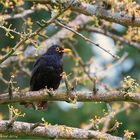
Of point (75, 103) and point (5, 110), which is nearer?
point (75, 103)

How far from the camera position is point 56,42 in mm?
10172

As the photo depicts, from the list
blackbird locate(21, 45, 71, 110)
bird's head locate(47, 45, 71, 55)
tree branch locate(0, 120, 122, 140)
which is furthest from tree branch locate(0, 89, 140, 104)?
bird's head locate(47, 45, 71, 55)

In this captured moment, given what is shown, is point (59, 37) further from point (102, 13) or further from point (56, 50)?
point (102, 13)

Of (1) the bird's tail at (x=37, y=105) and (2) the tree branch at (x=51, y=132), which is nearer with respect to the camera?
(2) the tree branch at (x=51, y=132)

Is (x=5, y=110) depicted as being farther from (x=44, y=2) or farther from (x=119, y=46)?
(x=44, y=2)

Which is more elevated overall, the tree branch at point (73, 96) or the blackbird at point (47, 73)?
the tree branch at point (73, 96)

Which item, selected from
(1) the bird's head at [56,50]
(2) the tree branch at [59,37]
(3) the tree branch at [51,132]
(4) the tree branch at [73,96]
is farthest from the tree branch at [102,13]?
(2) the tree branch at [59,37]

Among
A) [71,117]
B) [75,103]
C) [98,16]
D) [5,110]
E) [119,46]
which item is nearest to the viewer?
[75,103]

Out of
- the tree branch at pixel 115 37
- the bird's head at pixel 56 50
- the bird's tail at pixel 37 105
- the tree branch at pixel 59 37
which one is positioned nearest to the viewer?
the bird's tail at pixel 37 105

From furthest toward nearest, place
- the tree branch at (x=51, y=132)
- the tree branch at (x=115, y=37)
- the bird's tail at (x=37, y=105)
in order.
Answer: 1. the tree branch at (x=115, y=37)
2. the bird's tail at (x=37, y=105)
3. the tree branch at (x=51, y=132)

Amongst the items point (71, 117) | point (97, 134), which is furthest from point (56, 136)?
point (71, 117)

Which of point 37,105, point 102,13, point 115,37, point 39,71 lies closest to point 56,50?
point 39,71

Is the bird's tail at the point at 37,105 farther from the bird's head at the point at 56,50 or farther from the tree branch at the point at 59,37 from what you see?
the tree branch at the point at 59,37

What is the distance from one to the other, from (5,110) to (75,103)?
12867 millimetres
